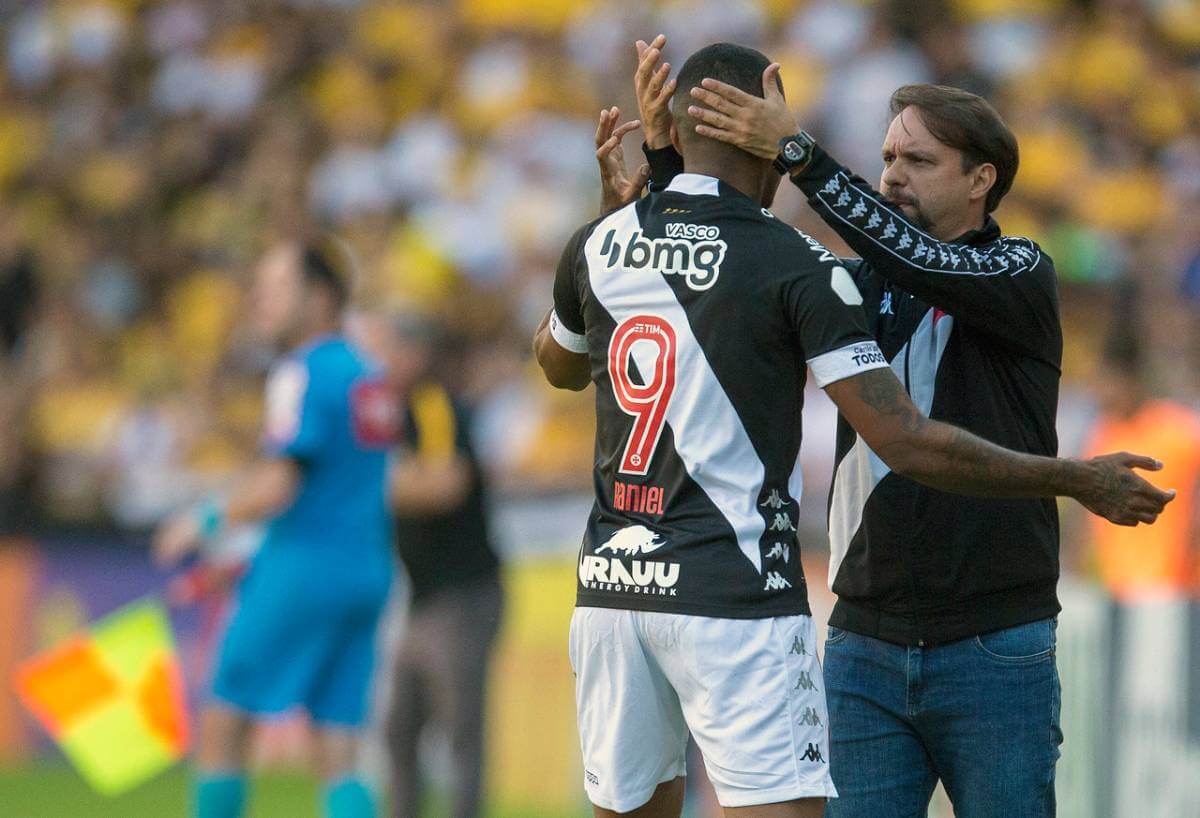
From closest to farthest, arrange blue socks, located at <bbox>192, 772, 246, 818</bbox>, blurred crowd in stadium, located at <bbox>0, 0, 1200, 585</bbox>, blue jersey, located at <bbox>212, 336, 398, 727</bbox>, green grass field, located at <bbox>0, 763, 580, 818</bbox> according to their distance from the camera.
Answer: blue socks, located at <bbox>192, 772, 246, 818</bbox> → blue jersey, located at <bbox>212, 336, 398, 727</bbox> → green grass field, located at <bbox>0, 763, 580, 818</bbox> → blurred crowd in stadium, located at <bbox>0, 0, 1200, 585</bbox>

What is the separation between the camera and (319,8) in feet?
56.0

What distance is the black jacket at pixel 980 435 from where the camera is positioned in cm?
404

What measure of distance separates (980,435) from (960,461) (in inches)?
14.4

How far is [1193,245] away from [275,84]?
896cm

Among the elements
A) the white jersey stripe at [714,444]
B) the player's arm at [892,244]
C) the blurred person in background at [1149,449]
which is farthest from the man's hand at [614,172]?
the blurred person in background at [1149,449]

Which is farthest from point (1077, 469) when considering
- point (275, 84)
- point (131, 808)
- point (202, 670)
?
point (275, 84)

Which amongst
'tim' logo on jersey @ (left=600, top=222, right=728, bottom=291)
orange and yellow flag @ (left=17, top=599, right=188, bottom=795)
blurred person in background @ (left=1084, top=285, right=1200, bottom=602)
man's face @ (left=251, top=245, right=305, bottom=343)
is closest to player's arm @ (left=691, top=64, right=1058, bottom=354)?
'tim' logo on jersey @ (left=600, top=222, right=728, bottom=291)

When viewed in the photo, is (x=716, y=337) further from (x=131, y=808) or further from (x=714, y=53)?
(x=131, y=808)

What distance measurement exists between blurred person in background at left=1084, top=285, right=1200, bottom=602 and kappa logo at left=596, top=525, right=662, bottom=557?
4.84 meters

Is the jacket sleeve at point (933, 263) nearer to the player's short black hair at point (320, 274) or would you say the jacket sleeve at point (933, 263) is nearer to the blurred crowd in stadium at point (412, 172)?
the player's short black hair at point (320, 274)

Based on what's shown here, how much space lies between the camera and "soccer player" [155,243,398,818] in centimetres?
716

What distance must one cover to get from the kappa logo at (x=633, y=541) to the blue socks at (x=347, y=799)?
3.63 m

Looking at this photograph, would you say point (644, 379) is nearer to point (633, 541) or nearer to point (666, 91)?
point (633, 541)

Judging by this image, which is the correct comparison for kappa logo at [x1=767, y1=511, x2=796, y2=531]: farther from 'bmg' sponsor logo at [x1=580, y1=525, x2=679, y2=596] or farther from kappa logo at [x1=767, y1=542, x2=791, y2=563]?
'bmg' sponsor logo at [x1=580, y1=525, x2=679, y2=596]
